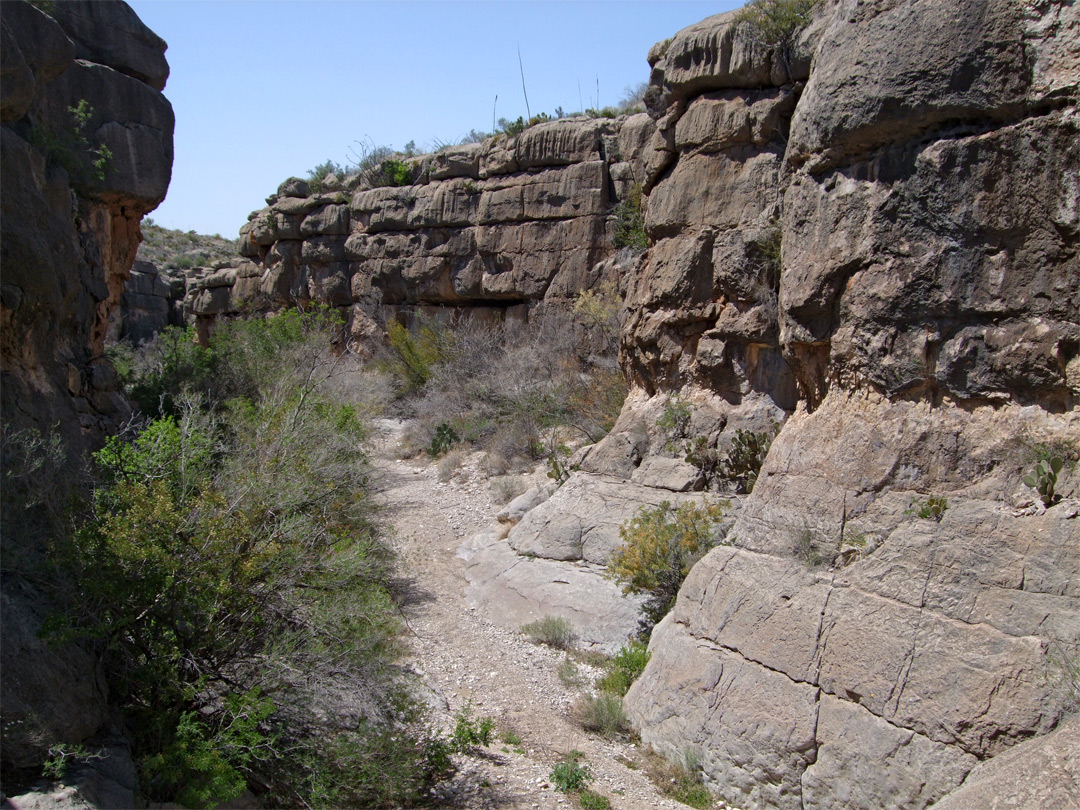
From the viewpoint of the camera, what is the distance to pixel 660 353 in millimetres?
10531

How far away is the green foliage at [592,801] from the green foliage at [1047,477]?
11.3 ft

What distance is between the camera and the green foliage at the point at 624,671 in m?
7.47

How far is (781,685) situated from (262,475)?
13.8 ft

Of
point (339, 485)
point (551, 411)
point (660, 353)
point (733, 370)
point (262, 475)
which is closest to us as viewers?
point (262, 475)

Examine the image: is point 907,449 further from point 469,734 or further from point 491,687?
point 491,687

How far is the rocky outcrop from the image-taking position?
1909 centimetres

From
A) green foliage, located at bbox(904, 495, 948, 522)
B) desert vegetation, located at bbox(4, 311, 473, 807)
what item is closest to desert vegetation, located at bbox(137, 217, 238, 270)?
desert vegetation, located at bbox(4, 311, 473, 807)

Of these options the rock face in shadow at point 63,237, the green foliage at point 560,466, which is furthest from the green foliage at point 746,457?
the rock face in shadow at point 63,237

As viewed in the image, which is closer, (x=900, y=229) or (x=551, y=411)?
(x=900, y=229)

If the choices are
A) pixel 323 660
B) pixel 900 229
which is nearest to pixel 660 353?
pixel 900 229

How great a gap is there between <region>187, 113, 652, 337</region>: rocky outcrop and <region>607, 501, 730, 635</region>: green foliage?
447 inches

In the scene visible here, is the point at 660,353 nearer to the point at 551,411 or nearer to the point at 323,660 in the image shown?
the point at 551,411

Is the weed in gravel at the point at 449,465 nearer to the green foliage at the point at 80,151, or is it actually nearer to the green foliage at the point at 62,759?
the green foliage at the point at 80,151

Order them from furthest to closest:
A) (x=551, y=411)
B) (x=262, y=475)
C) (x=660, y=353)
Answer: (x=551, y=411), (x=660, y=353), (x=262, y=475)
